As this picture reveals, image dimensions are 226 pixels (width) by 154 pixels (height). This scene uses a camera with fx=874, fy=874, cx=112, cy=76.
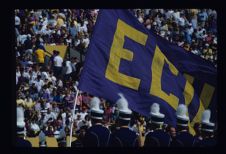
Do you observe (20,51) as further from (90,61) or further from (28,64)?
(90,61)

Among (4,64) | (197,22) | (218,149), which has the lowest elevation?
(218,149)

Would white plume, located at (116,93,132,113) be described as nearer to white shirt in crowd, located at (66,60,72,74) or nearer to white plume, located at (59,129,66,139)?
white plume, located at (59,129,66,139)

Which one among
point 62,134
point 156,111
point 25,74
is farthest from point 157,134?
point 25,74

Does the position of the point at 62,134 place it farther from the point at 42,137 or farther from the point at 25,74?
the point at 25,74

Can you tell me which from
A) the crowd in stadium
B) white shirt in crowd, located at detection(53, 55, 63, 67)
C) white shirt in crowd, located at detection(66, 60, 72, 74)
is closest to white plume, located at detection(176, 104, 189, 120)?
the crowd in stadium

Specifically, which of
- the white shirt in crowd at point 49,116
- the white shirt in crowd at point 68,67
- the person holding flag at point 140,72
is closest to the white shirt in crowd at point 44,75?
the white shirt in crowd at point 68,67

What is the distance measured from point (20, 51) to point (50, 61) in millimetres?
466

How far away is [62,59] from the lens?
37.3 feet

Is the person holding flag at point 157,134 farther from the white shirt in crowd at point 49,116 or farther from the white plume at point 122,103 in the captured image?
the white shirt in crowd at point 49,116

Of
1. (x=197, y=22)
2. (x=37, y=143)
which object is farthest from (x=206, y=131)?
(x=197, y=22)

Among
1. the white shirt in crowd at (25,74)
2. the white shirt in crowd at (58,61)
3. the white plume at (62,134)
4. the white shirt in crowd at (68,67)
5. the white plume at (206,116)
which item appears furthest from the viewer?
the white shirt in crowd at (58,61)

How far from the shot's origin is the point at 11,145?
7.20 meters

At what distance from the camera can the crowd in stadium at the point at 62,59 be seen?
30.0 feet

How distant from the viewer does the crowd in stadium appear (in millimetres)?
9156
